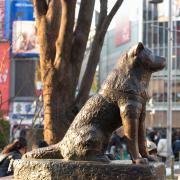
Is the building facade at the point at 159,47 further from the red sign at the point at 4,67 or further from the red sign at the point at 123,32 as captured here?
the red sign at the point at 4,67

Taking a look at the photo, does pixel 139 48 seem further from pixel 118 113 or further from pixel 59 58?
pixel 59 58

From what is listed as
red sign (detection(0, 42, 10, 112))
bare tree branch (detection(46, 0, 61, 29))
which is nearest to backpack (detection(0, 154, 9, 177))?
bare tree branch (detection(46, 0, 61, 29))

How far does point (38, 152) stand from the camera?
16.1 feet

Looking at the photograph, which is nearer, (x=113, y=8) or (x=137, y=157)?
(x=137, y=157)

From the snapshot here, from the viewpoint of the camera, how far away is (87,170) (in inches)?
177

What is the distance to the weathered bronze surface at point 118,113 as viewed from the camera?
4.61m

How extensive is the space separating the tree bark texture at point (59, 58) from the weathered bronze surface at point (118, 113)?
460 cm

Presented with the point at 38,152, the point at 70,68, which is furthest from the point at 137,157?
the point at 70,68

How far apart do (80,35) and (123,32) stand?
61237 millimetres

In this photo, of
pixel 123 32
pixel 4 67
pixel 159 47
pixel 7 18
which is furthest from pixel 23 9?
pixel 123 32

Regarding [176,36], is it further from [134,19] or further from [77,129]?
[77,129]

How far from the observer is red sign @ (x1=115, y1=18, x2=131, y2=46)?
67812mm

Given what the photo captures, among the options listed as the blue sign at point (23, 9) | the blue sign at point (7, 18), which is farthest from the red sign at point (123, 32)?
the blue sign at point (23, 9)

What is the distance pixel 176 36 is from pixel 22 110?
80.2ft
